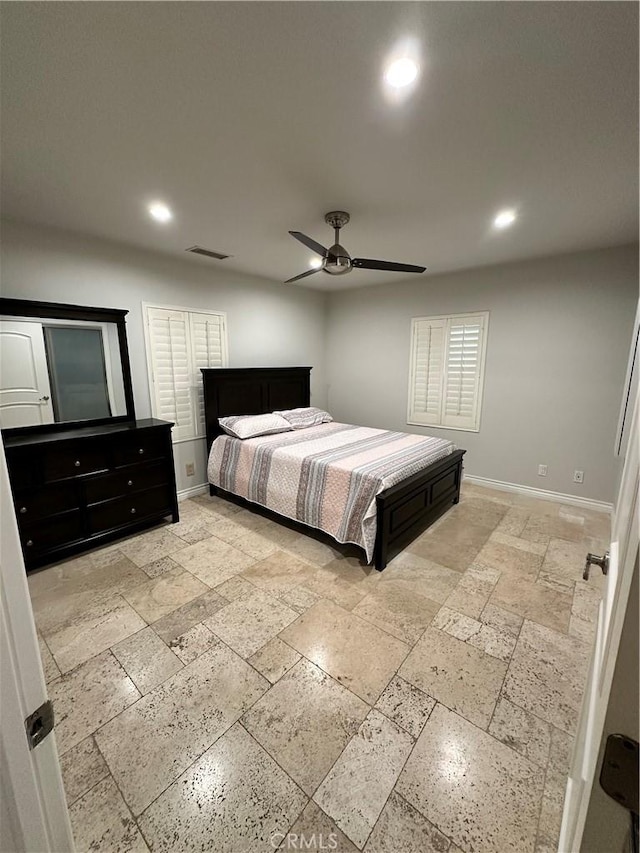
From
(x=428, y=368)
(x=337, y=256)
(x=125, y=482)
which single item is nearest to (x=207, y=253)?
(x=337, y=256)

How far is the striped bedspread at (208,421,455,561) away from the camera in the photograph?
2.58m

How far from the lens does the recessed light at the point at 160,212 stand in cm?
236

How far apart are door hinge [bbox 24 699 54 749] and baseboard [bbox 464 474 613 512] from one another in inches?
169

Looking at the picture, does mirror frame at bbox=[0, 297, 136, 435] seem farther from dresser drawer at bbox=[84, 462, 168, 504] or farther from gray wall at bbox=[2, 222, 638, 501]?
dresser drawer at bbox=[84, 462, 168, 504]

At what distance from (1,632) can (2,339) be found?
2.91 m

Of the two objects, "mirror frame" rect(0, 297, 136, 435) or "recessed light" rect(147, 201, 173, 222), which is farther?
"mirror frame" rect(0, 297, 136, 435)

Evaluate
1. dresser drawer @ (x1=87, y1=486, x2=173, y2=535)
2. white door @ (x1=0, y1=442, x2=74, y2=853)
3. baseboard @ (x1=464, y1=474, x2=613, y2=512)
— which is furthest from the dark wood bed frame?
white door @ (x1=0, y1=442, x2=74, y2=853)

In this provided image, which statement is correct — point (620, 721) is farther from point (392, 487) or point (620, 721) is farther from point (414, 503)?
point (414, 503)

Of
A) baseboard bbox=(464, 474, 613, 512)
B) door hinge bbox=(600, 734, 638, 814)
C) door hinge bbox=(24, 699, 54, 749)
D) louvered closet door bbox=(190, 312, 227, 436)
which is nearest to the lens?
door hinge bbox=(600, 734, 638, 814)

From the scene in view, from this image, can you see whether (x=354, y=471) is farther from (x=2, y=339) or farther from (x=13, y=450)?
(x=2, y=339)

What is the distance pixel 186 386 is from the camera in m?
3.79

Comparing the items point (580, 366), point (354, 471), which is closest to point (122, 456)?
point (354, 471)

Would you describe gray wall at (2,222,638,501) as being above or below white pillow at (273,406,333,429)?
above

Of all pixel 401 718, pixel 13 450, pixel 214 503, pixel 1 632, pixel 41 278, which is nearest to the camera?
pixel 1 632
